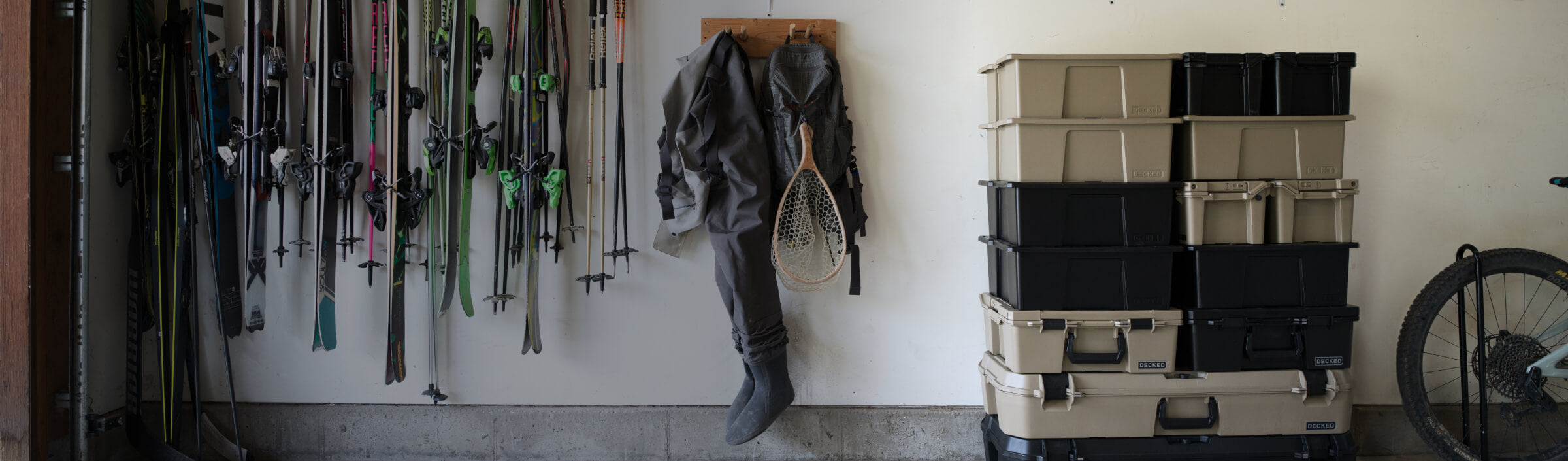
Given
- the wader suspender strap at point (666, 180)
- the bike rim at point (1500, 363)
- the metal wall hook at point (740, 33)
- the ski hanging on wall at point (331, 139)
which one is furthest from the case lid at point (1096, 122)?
the ski hanging on wall at point (331, 139)

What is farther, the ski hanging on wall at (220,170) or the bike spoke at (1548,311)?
the bike spoke at (1548,311)

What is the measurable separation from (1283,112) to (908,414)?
5.21ft

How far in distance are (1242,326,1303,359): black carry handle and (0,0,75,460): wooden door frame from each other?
12.3 ft

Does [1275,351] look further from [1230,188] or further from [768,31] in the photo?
[768,31]

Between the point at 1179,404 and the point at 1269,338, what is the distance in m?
0.36

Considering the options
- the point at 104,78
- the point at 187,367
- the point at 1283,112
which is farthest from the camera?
the point at 187,367

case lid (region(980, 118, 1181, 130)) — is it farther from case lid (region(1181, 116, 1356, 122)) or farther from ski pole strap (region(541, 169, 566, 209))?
ski pole strap (region(541, 169, 566, 209))

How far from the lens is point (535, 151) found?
8.21ft

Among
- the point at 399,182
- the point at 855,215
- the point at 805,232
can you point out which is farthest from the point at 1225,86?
the point at 399,182

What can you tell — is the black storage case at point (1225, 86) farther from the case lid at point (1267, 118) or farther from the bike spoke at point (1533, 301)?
the bike spoke at point (1533, 301)

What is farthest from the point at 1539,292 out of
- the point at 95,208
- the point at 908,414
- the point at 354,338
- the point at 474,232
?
the point at 95,208

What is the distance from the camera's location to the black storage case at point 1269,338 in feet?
7.60

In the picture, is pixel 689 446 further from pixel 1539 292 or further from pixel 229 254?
pixel 1539 292

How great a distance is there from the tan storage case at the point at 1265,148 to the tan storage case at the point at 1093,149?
9 centimetres
